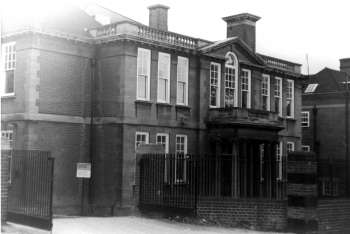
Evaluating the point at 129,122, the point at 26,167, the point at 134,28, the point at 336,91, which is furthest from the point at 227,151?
the point at 336,91

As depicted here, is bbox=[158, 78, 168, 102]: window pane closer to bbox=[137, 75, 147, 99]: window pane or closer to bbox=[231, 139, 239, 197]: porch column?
bbox=[137, 75, 147, 99]: window pane

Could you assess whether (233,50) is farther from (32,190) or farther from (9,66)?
(32,190)

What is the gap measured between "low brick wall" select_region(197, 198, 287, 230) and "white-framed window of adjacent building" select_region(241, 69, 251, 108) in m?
12.6

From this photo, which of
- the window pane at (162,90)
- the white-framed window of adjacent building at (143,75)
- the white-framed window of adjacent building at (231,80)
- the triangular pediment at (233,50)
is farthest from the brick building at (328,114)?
the white-framed window of adjacent building at (143,75)

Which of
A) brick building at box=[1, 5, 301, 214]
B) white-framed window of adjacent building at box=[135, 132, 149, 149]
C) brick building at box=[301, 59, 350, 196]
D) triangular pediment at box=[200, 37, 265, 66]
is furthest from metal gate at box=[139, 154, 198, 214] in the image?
brick building at box=[301, 59, 350, 196]

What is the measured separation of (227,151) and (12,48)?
11976 millimetres

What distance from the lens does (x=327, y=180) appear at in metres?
19.9

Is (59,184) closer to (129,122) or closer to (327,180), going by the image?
(129,122)

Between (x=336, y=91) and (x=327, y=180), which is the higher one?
(x=336, y=91)

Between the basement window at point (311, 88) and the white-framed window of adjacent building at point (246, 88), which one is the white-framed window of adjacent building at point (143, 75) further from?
the basement window at point (311, 88)

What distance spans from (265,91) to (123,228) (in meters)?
17.8

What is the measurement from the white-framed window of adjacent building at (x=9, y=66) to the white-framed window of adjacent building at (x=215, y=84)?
1009 cm

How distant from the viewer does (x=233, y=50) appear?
30.3 meters

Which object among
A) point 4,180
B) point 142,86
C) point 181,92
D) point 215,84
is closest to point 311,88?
point 215,84
